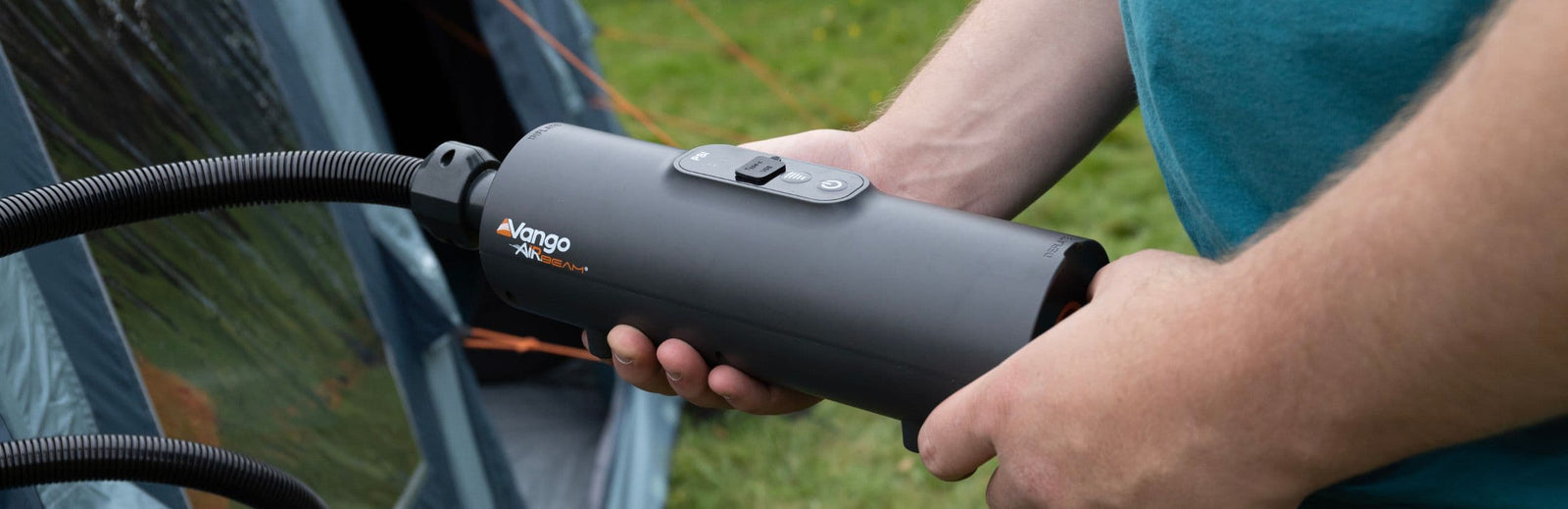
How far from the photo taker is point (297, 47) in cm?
185

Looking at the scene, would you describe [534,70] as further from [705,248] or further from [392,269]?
[705,248]

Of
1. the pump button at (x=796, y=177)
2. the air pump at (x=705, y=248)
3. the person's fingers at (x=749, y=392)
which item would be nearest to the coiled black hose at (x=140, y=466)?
the air pump at (x=705, y=248)

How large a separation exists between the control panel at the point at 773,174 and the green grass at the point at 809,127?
1.80ft

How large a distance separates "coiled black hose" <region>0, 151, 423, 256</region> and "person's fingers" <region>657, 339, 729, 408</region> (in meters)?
0.26

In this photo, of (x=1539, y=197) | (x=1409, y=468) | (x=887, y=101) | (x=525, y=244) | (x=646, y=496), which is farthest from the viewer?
(x=646, y=496)

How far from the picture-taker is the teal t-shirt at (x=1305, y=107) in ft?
2.30

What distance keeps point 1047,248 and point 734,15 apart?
5244mm

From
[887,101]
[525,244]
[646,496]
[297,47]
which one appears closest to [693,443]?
[646,496]

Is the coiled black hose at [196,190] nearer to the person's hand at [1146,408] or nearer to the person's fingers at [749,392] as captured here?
the person's fingers at [749,392]

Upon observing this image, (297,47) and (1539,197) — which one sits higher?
(1539,197)

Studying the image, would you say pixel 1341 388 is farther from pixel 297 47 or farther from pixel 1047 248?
pixel 297 47

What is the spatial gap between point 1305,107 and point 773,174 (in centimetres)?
37

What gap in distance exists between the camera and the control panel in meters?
0.87

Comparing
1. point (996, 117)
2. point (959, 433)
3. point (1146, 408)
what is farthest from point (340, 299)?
point (1146, 408)
